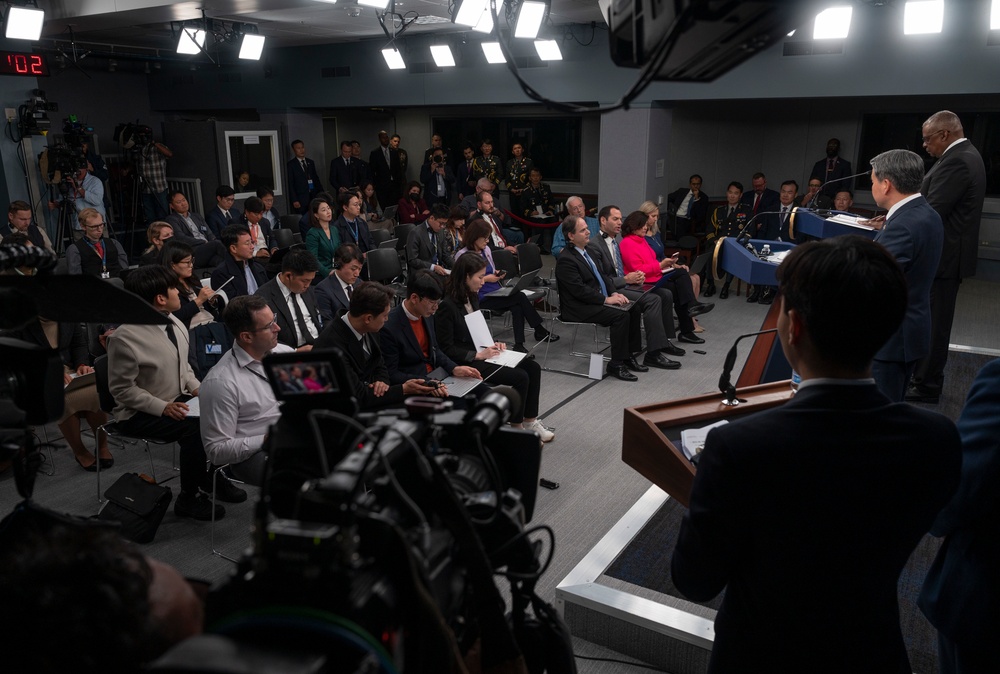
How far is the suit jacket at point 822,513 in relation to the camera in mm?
1174

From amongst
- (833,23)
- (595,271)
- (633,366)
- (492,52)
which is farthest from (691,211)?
(633,366)

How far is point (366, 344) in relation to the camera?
3.76m

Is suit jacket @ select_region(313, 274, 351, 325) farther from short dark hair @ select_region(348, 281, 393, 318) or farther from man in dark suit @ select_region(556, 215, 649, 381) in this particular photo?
man in dark suit @ select_region(556, 215, 649, 381)

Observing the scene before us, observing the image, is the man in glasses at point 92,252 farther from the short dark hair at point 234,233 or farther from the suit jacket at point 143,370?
the suit jacket at point 143,370

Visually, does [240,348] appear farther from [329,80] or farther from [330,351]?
[329,80]

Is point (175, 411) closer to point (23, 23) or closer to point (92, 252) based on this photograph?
point (92, 252)

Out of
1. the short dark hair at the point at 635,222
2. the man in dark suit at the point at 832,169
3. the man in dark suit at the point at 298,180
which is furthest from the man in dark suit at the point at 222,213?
the man in dark suit at the point at 832,169

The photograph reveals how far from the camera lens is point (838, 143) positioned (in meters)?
9.46

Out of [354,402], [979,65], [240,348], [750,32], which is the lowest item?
[240,348]

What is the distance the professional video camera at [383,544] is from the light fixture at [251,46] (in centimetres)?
863

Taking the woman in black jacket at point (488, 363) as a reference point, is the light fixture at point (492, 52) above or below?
above

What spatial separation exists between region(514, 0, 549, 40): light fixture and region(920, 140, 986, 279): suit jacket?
3859 millimetres

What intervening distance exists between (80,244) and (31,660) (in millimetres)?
6195

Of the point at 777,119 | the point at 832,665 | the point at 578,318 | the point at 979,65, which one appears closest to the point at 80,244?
the point at 578,318
